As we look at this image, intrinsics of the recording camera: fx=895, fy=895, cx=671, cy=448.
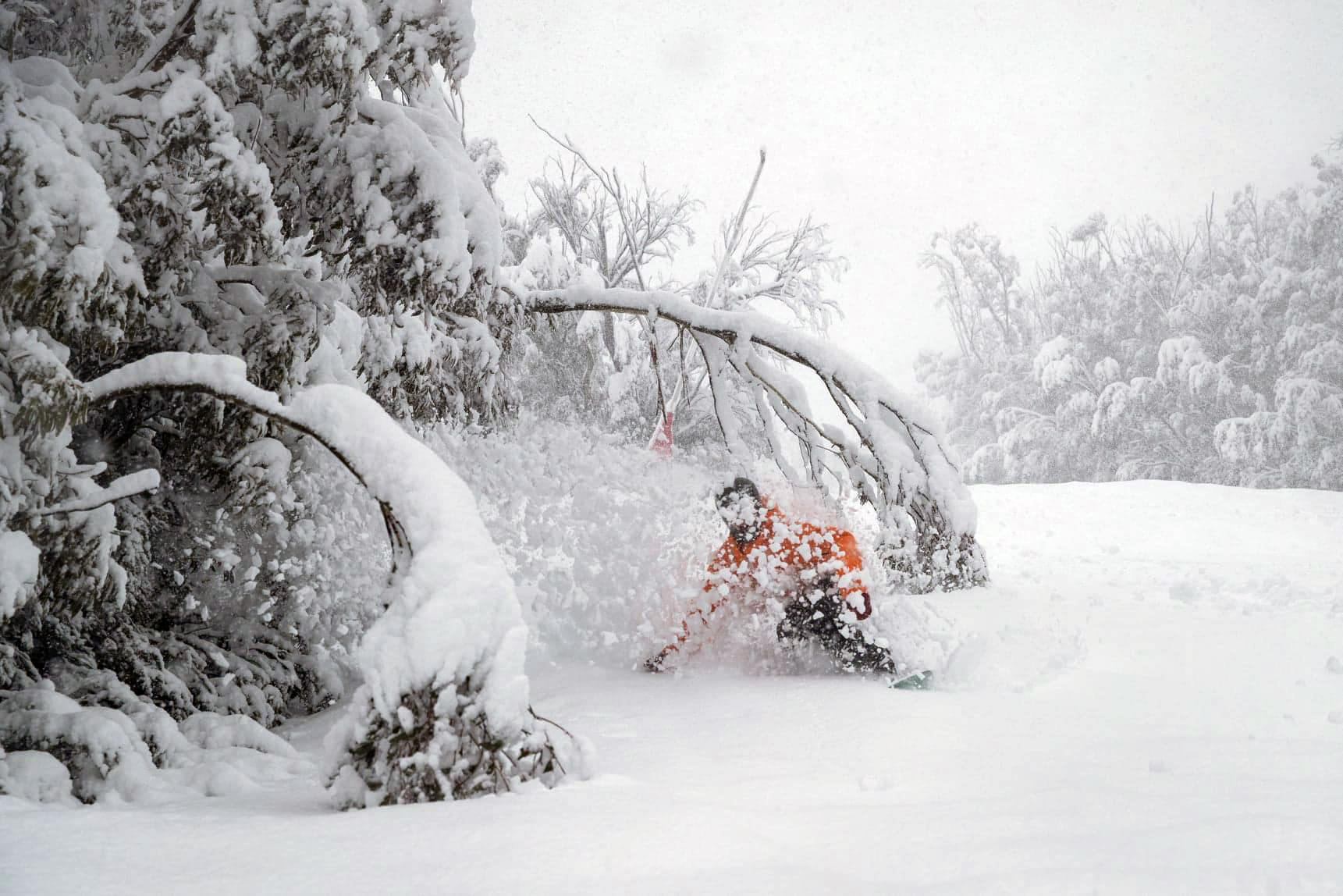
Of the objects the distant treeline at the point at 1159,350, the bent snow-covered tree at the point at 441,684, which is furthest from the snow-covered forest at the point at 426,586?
the distant treeline at the point at 1159,350

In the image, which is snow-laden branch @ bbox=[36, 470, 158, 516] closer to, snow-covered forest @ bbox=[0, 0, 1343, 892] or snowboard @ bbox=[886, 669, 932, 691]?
snow-covered forest @ bbox=[0, 0, 1343, 892]

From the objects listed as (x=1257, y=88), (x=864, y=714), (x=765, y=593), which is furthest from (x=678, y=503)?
(x=1257, y=88)

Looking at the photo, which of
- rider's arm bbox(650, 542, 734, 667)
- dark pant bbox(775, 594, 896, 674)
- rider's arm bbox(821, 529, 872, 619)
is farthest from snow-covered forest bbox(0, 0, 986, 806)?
dark pant bbox(775, 594, 896, 674)

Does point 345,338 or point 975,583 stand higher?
point 345,338

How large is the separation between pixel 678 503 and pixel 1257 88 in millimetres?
33650

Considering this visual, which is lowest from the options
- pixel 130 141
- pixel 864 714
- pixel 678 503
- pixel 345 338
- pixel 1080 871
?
pixel 864 714

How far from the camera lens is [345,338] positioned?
4.18 metres

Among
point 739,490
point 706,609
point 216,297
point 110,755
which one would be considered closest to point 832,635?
point 706,609

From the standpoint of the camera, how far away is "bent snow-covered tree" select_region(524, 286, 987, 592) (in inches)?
212

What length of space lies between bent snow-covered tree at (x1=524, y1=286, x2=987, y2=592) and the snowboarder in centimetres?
71

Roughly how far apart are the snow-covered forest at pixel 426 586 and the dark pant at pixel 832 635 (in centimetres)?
3

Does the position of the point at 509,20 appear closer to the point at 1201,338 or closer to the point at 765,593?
the point at 765,593

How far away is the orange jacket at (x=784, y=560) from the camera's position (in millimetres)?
4809

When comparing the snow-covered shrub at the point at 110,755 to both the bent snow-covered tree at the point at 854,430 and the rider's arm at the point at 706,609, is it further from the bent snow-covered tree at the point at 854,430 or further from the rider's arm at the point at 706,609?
the bent snow-covered tree at the point at 854,430
